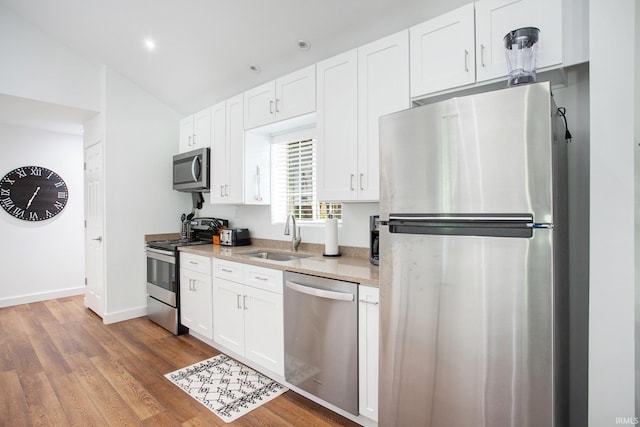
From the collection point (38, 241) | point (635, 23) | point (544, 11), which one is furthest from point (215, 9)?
point (38, 241)

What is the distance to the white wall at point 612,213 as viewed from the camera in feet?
4.52

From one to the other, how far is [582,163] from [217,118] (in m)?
3.12

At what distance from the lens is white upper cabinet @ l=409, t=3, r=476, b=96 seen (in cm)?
179

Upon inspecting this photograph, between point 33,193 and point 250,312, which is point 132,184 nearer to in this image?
point 33,193

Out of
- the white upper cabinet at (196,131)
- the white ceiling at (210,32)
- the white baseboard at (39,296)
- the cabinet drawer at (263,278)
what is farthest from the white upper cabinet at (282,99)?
the white baseboard at (39,296)

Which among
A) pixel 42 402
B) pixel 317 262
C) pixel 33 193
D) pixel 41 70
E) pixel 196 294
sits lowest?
pixel 42 402

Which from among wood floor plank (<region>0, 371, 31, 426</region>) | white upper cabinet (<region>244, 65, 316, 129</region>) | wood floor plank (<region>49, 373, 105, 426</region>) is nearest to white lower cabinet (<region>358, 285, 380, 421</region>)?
white upper cabinet (<region>244, 65, 316, 129</region>)

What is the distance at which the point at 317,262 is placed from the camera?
8.02 ft

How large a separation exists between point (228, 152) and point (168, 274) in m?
1.46

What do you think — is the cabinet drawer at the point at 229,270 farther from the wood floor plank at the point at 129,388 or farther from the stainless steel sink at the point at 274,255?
the wood floor plank at the point at 129,388

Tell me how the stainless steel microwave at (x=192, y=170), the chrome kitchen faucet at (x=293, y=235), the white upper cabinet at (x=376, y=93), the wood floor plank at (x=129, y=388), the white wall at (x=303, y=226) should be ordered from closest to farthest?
the white upper cabinet at (x=376, y=93)
the wood floor plank at (x=129, y=388)
the white wall at (x=303, y=226)
the chrome kitchen faucet at (x=293, y=235)
the stainless steel microwave at (x=192, y=170)

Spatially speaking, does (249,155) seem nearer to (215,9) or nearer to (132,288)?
(215,9)

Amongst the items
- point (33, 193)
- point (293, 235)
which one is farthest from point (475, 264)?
point (33, 193)

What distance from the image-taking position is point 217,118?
353cm
